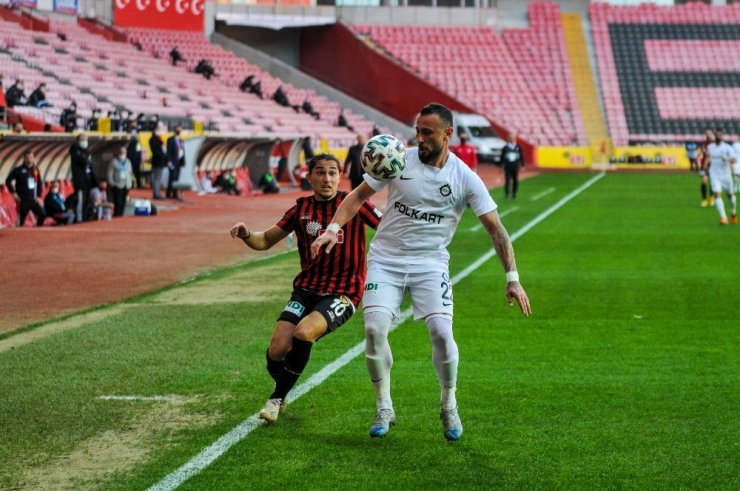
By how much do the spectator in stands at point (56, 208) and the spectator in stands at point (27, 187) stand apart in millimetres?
154

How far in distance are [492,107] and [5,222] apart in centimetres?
4221

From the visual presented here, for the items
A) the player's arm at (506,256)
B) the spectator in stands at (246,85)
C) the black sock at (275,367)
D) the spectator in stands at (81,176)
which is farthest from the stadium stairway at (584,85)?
the player's arm at (506,256)

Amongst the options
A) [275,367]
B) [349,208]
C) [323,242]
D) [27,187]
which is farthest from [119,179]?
[323,242]

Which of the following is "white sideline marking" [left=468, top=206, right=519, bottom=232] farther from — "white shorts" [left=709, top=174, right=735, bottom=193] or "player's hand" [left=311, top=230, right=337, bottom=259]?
"player's hand" [left=311, top=230, right=337, bottom=259]

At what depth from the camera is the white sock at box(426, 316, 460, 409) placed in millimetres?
8039

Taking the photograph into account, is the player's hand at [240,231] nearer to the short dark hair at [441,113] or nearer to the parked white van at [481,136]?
the short dark hair at [441,113]

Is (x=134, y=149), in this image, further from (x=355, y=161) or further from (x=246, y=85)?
(x=246, y=85)

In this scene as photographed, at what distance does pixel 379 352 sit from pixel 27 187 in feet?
66.7

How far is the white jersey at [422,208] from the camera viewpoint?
7.98m

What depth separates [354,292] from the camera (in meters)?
8.89

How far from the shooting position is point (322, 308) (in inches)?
340

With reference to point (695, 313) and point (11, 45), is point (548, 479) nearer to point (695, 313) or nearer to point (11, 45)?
point (695, 313)

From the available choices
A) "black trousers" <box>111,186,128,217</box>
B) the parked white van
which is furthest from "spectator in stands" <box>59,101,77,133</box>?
the parked white van

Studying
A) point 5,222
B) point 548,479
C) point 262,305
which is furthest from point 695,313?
point 5,222
